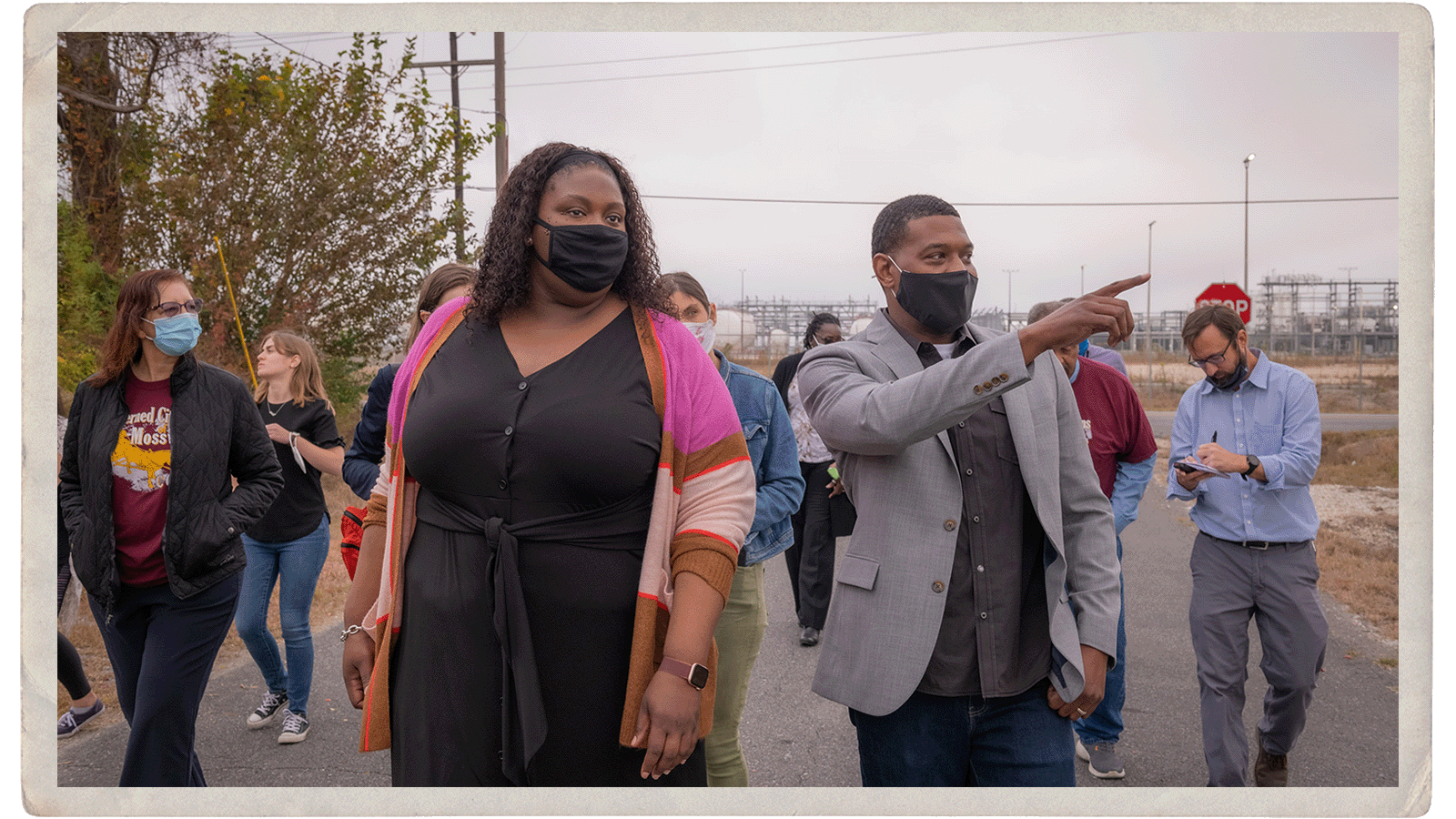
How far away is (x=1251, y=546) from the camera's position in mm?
3742

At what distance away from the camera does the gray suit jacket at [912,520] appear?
2189 mm

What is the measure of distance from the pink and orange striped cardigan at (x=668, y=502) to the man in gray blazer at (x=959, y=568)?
0.90ft

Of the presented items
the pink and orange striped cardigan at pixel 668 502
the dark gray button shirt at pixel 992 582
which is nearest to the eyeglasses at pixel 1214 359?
the dark gray button shirt at pixel 992 582

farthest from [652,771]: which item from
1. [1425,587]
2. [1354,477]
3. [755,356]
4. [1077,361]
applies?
[755,356]

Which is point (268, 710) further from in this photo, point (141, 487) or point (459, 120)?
point (459, 120)

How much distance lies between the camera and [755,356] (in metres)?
21.9

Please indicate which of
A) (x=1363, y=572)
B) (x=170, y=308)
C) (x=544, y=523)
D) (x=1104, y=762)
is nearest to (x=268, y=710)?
(x=170, y=308)

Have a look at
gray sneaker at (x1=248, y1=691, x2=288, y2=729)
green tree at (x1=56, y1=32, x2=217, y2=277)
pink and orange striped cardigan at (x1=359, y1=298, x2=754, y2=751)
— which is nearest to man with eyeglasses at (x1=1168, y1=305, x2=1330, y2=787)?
pink and orange striped cardigan at (x1=359, y1=298, x2=754, y2=751)

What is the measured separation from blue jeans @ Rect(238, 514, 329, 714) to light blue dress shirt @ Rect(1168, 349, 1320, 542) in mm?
3990

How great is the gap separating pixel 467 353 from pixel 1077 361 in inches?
129

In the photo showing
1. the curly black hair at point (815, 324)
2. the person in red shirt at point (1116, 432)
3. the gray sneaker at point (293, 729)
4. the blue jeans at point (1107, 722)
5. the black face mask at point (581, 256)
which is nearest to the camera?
the black face mask at point (581, 256)

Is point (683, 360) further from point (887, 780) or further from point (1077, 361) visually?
point (1077, 361)

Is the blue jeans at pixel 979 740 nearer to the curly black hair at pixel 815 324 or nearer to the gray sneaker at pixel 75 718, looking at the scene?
the gray sneaker at pixel 75 718

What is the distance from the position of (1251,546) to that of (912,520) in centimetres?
226
